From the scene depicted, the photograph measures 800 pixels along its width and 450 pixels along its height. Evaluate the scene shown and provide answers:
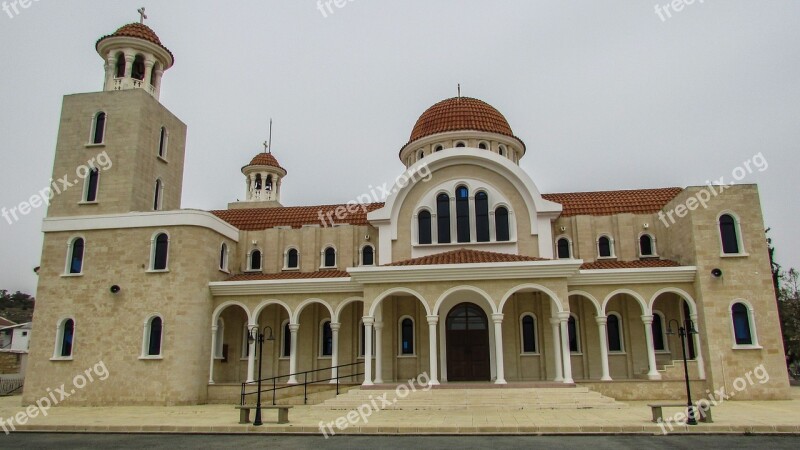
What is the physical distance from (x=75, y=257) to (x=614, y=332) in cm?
2074

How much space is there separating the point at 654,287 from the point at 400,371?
9.72 metres

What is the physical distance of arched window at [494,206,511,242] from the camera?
23303 mm

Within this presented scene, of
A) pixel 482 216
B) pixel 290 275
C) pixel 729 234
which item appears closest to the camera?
pixel 729 234

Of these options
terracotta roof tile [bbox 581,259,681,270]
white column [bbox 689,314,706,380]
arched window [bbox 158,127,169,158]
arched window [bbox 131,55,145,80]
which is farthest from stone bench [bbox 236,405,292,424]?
arched window [bbox 131,55,145,80]

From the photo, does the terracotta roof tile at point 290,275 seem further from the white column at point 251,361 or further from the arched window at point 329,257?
the white column at point 251,361

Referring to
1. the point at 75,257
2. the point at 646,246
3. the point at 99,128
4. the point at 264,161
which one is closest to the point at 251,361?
the point at 75,257

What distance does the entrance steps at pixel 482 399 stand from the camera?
17188 mm

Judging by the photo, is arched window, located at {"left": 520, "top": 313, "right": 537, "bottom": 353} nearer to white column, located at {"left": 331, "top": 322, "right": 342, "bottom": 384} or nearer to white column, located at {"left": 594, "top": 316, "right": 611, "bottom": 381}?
white column, located at {"left": 594, "top": 316, "right": 611, "bottom": 381}

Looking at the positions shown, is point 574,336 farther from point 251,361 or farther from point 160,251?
point 160,251

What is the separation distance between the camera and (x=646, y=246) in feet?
79.0

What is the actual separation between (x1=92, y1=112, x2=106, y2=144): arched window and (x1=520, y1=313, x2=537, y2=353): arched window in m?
18.0

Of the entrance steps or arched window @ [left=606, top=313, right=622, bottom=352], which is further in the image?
arched window @ [left=606, top=313, right=622, bottom=352]

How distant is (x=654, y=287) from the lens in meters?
21.0

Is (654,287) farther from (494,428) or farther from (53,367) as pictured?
(53,367)
